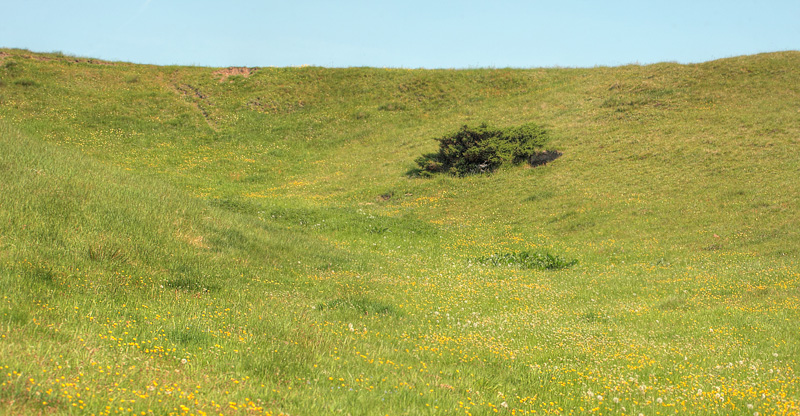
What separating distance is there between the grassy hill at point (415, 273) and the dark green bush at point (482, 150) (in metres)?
1.42

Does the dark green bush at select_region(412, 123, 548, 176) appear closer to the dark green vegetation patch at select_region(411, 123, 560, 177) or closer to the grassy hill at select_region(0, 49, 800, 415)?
the dark green vegetation patch at select_region(411, 123, 560, 177)

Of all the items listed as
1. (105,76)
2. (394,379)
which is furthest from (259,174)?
(394,379)

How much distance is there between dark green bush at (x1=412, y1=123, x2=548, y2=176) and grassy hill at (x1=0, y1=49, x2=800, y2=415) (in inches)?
55.9

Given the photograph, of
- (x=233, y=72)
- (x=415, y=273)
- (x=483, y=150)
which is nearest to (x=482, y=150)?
(x=483, y=150)

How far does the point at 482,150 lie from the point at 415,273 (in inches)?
647

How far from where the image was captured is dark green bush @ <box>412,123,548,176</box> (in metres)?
28.1

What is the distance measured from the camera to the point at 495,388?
5777 millimetres

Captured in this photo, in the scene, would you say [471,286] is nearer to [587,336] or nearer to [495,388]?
[587,336]

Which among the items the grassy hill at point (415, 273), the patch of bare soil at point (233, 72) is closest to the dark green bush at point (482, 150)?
the grassy hill at point (415, 273)

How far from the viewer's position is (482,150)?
28.2m

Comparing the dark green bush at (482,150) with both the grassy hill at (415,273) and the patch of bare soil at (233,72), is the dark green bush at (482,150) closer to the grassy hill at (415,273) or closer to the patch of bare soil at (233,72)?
the grassy hill at (415,273)

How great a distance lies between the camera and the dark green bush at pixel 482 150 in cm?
2814

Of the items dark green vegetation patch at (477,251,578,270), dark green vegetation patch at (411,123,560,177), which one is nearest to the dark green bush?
dark green vegetation patch at (411,123,560,177)

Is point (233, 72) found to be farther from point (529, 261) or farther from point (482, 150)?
point (529, 261)
